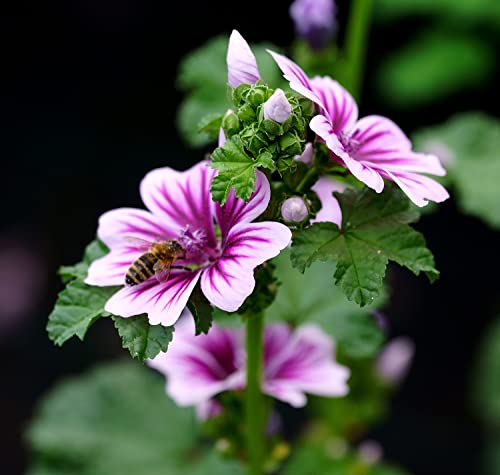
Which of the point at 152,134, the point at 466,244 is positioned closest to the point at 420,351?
the point at 466,244

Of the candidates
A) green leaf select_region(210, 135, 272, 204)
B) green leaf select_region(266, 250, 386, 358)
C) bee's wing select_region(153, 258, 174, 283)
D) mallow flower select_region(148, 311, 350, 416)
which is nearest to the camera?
green leaf select_region(210, 135, 272, 204)

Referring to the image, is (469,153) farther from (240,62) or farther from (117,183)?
(117,183)

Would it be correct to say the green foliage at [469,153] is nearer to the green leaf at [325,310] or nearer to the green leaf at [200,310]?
the green leaf at [325,310]

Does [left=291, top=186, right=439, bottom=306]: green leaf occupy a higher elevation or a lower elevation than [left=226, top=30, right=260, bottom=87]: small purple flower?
lower

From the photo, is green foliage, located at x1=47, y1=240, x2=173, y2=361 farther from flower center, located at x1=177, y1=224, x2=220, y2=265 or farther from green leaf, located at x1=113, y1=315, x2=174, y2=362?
flower center, located at x1=177, y1=224, x2=220, y2=265

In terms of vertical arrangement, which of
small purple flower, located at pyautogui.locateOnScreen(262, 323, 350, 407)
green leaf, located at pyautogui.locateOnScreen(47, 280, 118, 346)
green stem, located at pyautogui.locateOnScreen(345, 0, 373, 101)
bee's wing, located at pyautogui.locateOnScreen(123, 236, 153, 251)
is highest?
green stem, located at pyautogui.locateOnScreen(345, 0, 373, 101)

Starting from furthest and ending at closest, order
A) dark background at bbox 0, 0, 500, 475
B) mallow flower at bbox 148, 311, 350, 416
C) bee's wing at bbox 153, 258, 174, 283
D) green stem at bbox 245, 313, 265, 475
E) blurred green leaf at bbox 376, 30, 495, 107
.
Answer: blurred green leaf at bbox 376, 30, 495, 107 < dark background at bbox 0, 0, 500, 475 < mallow flower at bbox 148, 311, 350, 416 < green stem at bbox 245, 313, 265, 475 < bee's wing at bbox 153, 258, 174, 283

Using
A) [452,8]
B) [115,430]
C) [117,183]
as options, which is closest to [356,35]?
[115,430]

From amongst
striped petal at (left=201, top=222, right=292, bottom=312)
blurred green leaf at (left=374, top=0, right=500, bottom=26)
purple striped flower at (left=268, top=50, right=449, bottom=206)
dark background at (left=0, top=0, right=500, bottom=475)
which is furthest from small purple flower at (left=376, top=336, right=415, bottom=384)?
blurred green leaf at (left=374, top=0, right=500, bottom=26)
